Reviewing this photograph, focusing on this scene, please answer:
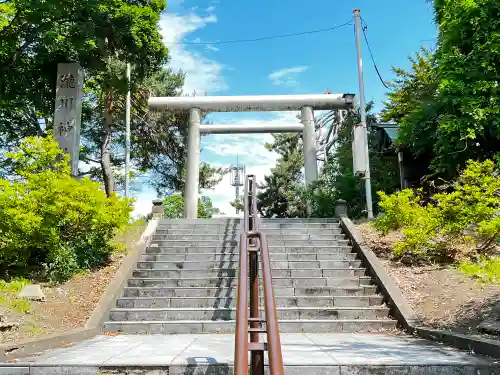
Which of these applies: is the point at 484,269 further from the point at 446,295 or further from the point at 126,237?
the point at 126,237

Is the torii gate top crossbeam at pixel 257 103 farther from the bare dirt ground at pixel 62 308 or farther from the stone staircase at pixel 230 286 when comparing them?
the bare dirt ground at pixel 62 308

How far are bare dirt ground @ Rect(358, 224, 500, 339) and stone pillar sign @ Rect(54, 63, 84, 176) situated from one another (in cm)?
744

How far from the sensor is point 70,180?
8.07m

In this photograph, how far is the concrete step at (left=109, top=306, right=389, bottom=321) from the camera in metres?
6.93

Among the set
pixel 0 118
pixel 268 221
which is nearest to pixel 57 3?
pixel 268 221

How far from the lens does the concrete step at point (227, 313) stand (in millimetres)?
6930

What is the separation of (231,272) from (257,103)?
28.1 ft

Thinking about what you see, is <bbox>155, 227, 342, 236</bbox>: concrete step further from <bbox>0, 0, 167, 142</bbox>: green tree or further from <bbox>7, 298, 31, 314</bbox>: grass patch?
<bbox>0, 0, 167, 142</bbox>: green tree

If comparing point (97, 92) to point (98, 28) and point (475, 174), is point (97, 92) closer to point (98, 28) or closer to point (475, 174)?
point (98, 28)

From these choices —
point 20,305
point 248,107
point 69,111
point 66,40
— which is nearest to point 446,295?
point 20,305

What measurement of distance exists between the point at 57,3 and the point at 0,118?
32.0 ft

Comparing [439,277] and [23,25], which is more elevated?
[23,25]

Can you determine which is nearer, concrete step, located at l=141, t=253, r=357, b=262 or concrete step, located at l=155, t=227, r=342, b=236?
concrete step, located at l=141, t=253, r=357, b=262

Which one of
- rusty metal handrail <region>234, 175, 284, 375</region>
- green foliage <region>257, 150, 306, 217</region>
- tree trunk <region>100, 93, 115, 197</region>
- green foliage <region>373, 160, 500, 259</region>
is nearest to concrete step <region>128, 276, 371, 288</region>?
green foliage <region>373, 160, 500, 259</region>
